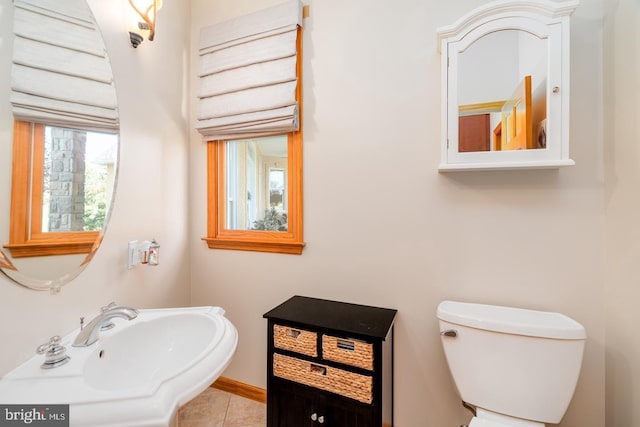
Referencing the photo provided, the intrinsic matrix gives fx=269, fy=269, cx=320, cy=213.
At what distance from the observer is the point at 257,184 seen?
178 centimetres

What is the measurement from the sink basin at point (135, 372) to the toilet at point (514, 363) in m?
0.93

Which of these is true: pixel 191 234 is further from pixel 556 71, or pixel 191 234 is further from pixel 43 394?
pixel 556 71

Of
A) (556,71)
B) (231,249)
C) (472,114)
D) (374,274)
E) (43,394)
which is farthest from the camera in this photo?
(231,249)

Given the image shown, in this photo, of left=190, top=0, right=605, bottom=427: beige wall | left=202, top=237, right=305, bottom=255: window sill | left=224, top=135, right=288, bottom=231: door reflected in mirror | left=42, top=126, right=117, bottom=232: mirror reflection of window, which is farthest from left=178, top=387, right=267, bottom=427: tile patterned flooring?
left=42, top=126, right=117, bottom=232: mirror reflection of window

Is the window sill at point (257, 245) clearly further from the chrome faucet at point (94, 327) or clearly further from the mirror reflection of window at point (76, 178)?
the chrome faucet at point (94, 327)

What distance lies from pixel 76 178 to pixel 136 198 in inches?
15.0

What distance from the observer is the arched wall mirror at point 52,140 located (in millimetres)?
837

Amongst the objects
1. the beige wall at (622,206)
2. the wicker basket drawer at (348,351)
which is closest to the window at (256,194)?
the wicker basket drawer at (348,351)

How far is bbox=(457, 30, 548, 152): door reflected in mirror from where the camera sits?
1104mm

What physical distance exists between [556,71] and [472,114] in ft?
1.04

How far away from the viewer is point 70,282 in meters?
1.08

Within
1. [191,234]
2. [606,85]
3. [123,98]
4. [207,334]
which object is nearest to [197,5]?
[123,98]

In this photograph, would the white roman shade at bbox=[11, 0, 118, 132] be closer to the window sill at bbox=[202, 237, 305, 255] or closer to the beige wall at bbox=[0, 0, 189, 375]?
the beige wall at bbox=[0, 0, 189, 375]

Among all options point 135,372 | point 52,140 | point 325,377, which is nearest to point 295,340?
point 325,377
